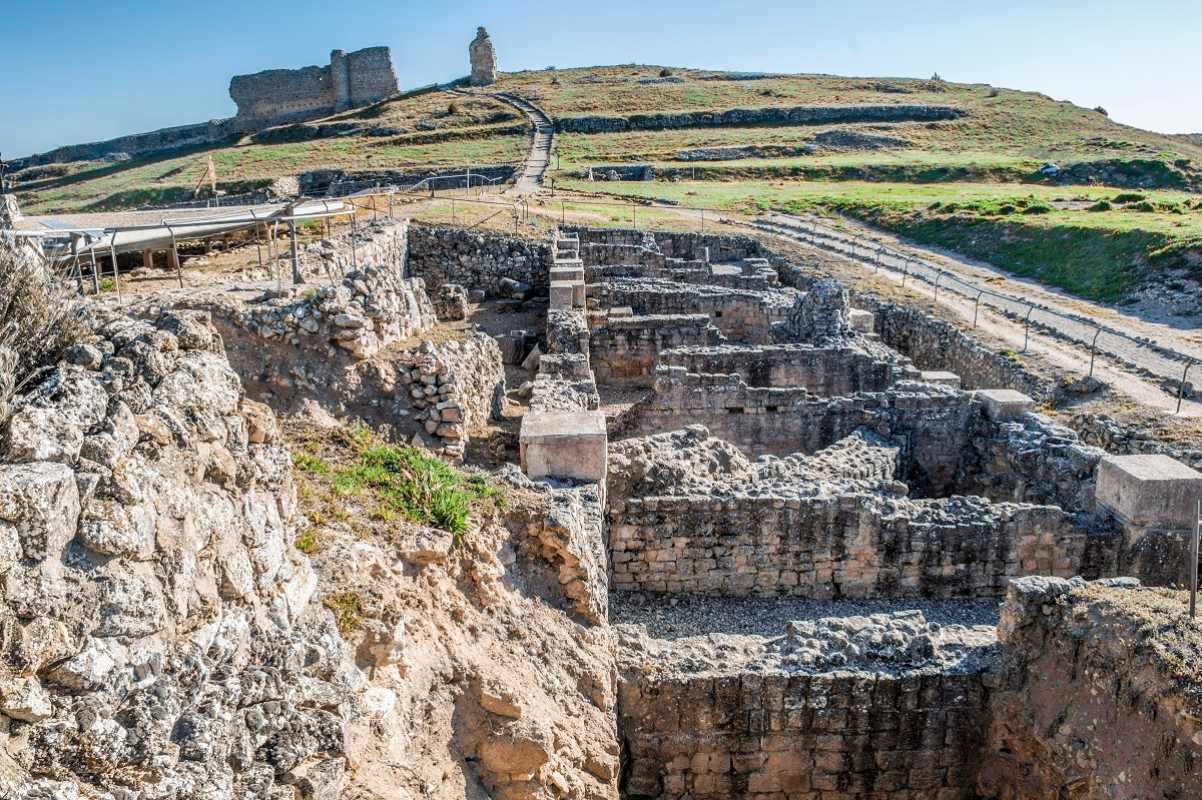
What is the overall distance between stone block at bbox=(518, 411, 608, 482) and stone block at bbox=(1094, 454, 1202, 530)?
533cm

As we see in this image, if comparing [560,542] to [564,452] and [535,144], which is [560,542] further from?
[535,144]

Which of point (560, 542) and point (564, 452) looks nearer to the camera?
point (560, 542)

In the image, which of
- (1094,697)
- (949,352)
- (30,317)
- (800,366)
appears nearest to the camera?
(30,317)

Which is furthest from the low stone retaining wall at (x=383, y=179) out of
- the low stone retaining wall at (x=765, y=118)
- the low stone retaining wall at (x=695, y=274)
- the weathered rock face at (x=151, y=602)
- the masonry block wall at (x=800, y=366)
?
the weathered rock face at (x=151, y=602)

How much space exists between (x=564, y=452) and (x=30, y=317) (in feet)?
15.8

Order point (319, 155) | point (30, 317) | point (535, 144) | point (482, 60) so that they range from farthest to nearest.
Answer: point (482, 60) → point (535, 144) → point (319, 155) → point (30, 317)

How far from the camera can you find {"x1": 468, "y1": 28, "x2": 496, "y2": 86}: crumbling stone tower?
81.6m

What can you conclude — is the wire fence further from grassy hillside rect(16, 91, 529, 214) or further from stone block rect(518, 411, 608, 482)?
grassy hillside rect(16, 91, 529, 214)

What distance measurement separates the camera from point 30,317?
12.9 feet

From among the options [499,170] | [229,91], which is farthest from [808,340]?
[229,91]

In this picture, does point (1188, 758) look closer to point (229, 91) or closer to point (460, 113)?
point (460, 113)

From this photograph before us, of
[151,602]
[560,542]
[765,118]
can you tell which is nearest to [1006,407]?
[560,542]

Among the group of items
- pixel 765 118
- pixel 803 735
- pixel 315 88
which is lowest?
pixel 803 735

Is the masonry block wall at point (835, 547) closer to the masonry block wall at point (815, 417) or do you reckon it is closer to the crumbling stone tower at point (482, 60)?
the masonry block wall at point (815, 417)
